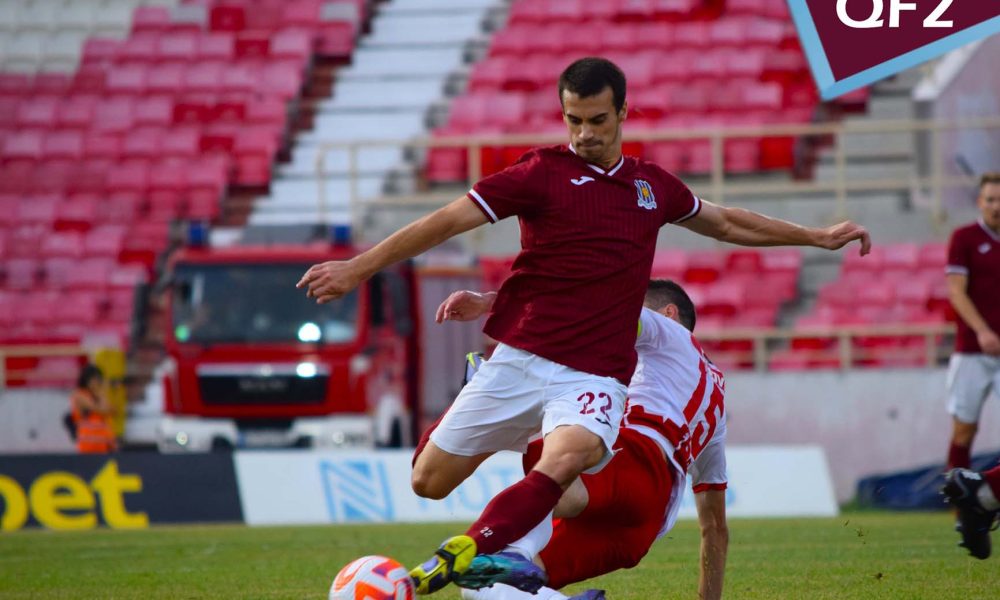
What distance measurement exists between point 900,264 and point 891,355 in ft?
4.78

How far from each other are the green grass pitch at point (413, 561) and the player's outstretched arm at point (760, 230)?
1743 millimetres

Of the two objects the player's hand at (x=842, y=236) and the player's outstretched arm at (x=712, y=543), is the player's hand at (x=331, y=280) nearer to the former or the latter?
the player's outstretched arm at (x=712, y=543)

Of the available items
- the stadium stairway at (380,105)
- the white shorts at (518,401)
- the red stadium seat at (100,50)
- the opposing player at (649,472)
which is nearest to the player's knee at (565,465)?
the white shorts at (518,401)

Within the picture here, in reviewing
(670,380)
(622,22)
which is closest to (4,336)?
(622,22)

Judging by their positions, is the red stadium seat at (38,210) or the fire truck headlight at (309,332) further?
the red stadium seat at (38,210)

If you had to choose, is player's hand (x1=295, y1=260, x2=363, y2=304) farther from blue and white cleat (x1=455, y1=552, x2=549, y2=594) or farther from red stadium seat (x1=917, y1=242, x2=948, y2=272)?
red stadium seat (x1=917, y1=242, x2=948, y2=272)

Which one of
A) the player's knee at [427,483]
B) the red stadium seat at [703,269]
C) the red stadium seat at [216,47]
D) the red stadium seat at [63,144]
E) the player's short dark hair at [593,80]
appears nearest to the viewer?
the player's short dark hair at [593,80]

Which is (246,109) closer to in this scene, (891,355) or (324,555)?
(891,355)

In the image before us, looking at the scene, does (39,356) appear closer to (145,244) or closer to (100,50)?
(145,244)

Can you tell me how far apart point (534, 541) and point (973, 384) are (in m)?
6.48

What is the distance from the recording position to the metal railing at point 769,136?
18922 millimetres

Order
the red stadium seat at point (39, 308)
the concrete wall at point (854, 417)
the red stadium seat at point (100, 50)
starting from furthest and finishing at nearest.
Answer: the red stadium seat at point (100, 50) → the red stadium seat at point (39, 308) → the concrete wall at point (854, 417)

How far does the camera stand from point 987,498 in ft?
23.6

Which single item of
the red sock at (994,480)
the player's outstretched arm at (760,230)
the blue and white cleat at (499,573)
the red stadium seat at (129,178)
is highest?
the red stadium seat at (129,178)
